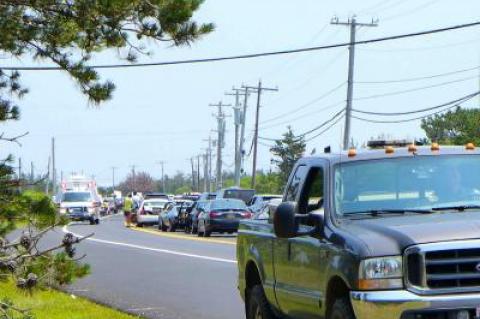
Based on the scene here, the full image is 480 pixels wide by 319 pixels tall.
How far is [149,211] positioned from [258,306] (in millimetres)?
50309

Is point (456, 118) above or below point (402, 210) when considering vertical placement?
above

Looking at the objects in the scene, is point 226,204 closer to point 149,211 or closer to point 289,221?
point 149,211

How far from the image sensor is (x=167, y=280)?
2202 cm

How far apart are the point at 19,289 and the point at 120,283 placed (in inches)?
441

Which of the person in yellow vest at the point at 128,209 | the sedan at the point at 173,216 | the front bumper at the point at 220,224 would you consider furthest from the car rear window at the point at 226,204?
the person in yellow vest at the point at 128,209

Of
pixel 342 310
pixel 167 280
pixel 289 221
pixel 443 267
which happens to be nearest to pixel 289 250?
pixel 289 221

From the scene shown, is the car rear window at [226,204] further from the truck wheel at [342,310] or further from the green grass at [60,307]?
the truck wheel at [342,310]

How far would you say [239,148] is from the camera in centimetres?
9338

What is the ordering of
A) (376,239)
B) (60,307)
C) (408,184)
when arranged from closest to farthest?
(376,239) < (408,184) < (60,307)

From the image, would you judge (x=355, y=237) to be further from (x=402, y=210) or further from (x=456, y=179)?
(x=456, y=179)

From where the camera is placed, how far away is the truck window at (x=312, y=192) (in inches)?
384

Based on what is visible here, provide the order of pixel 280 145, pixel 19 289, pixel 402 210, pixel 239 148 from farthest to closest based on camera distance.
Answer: pixel 280 145, pixel 239 148, pixel 19 289, pixel 402 210

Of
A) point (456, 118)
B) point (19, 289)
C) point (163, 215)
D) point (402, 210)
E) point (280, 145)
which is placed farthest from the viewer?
point (280, 145)

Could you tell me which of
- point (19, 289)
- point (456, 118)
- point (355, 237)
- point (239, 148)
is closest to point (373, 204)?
point (355, 237)
